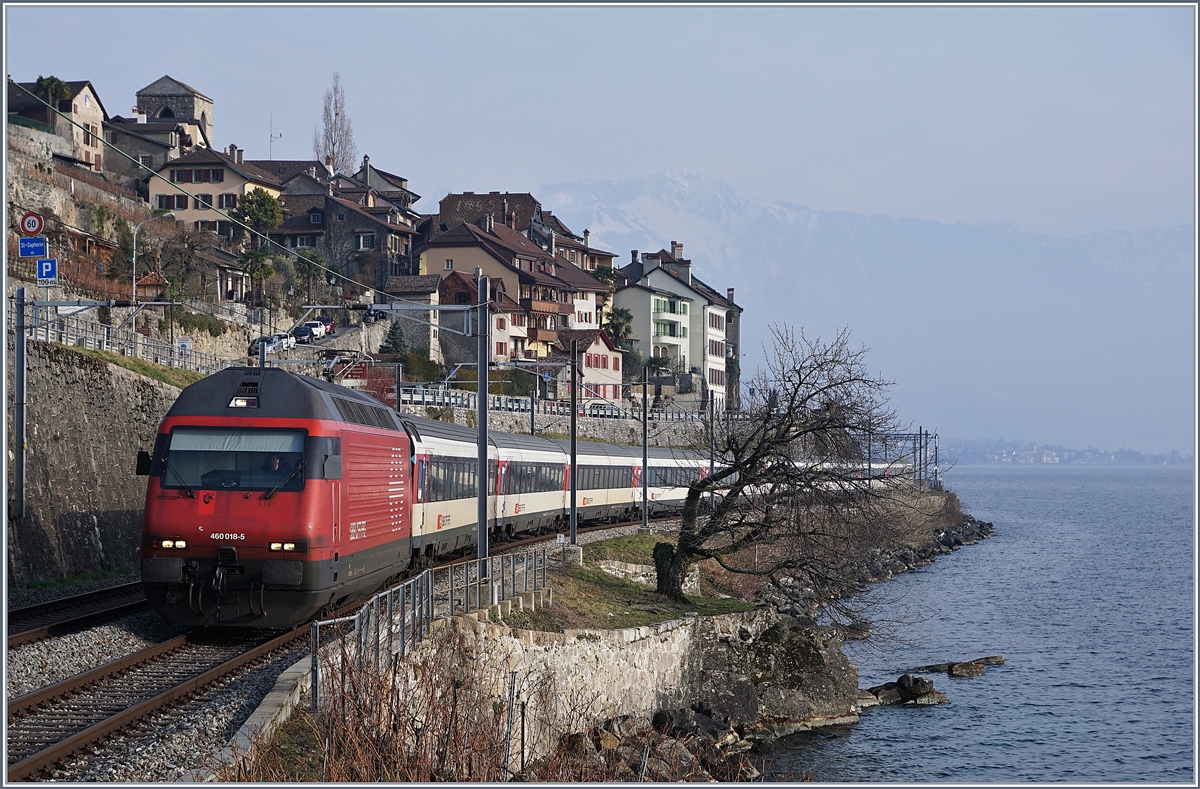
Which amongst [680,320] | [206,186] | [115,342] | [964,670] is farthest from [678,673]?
[680,320]

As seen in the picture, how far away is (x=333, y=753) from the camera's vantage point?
11.2 m

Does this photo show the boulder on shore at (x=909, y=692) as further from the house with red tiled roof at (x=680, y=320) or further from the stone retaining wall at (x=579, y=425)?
the house with red tiled roof at (x=680, y=320)

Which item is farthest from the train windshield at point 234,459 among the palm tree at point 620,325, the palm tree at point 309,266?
the palm tree at point 620,325

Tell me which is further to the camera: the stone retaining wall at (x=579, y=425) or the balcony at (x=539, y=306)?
the balcony at (x=539, y=306)

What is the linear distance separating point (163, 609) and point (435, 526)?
10.3 metres

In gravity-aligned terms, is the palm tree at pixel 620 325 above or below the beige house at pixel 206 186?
below

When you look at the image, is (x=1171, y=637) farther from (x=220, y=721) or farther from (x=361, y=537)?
(x=220, y=721)

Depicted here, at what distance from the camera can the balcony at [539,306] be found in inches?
3780

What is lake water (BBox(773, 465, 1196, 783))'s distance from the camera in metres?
27.1

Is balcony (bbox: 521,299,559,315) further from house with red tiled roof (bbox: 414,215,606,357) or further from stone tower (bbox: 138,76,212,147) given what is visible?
stone tower (bbox: 138,76,212,147)

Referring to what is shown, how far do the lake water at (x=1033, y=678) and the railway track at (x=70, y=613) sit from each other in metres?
11.4

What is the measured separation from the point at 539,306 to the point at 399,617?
8179 centimetres

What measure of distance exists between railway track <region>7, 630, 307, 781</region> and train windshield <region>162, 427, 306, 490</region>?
2.25 m

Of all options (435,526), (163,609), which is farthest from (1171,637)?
(163,609)
